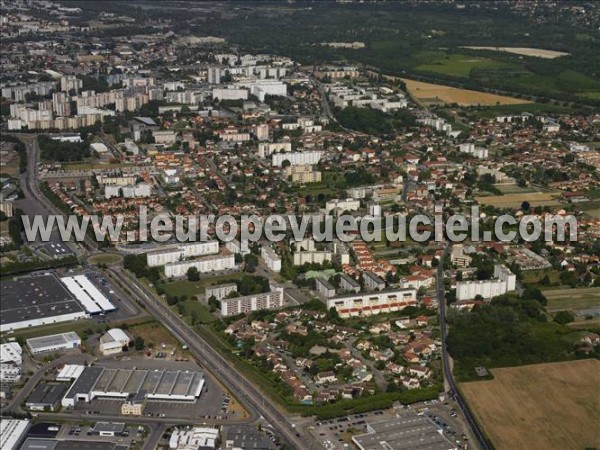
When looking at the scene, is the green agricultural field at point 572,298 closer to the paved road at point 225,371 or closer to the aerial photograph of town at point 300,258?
the aerial photograph of town at point 300,258

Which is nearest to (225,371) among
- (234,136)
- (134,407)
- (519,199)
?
(134,407)

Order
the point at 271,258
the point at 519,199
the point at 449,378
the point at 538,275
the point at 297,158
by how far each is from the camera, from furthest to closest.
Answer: the point at 297,158 < the point at 519,199 < the point at 271,258 < the point at 538,275 < the point at 449,378

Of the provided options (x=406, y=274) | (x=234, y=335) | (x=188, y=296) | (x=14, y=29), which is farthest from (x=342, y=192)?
(x=14, y=29)

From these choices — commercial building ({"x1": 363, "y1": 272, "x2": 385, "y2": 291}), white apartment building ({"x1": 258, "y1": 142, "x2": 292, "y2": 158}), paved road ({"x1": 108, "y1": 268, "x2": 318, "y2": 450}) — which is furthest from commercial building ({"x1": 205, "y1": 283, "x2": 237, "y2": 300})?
white apartment building ({"x1": 258, "y1": 142, "x2": 292, "y2": 158})

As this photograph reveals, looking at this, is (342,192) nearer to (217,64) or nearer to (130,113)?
(130,113)

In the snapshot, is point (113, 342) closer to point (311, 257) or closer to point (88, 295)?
point (88, 295)

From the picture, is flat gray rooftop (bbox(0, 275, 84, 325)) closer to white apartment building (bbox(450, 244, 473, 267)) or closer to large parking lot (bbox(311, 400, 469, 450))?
large parking lot (bbox(311, 400, 469, 450))
